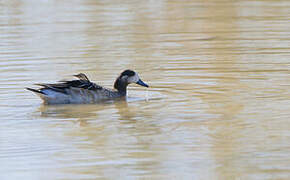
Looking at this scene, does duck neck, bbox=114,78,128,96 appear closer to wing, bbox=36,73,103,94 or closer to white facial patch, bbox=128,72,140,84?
white facial patch, bbox=128,72,140,84

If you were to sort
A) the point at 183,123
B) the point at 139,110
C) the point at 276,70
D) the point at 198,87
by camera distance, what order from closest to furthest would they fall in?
the point at 183,123 < the point at 139,110 < the point at 198,87 < the point at 276,70

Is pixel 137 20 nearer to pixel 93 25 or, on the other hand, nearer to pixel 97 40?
pixel 93 25

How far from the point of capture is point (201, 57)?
1443 centimetres

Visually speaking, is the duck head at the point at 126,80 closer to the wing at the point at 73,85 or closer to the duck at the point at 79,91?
the duck at the point at 79,91

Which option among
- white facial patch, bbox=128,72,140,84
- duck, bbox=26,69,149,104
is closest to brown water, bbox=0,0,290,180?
duck, bbox=26,69,149,104

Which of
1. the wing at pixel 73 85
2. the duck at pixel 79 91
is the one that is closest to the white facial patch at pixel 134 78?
the duck at pixel 79 91

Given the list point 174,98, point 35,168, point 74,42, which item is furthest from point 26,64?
point 35,168

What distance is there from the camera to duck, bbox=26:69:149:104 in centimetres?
1102

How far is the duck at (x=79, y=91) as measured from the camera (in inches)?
434

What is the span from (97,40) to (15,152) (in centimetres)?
868

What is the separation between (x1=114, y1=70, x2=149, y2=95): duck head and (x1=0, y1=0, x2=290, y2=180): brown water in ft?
0.82

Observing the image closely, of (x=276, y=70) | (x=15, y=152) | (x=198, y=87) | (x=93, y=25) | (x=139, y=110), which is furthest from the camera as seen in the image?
(x=93, y=25)

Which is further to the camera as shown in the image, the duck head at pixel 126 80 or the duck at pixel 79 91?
the duck head at pixel 126 80

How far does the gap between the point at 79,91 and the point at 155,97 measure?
1038 mm
